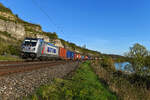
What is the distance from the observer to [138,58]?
499 inches

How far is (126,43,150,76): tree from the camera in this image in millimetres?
12496

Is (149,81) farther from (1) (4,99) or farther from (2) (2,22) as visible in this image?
(2) (2,22)

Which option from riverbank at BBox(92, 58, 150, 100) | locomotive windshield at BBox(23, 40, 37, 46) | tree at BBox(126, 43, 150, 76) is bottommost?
riverbank at BBox(92, 58, 150, 100)

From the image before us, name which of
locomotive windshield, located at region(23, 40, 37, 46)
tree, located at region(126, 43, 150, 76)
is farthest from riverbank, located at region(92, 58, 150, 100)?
locomotive windshield, located at region(23, 40, 37, 46)

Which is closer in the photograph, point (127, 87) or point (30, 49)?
point (127, 87)

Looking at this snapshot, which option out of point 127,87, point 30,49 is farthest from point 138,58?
point 30,49

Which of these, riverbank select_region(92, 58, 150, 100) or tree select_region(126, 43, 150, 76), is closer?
riverbank select_region(92, 58, 150, 100)

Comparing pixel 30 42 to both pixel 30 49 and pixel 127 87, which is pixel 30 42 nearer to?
pixel 30 49

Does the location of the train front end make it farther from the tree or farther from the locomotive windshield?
the tree

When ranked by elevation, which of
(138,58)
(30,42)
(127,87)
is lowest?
(127,87)

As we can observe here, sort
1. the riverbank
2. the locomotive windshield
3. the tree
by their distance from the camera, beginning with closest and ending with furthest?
1. the riverbank
2. the tree
3. the locomotive windshield

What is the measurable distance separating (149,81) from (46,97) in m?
10.8

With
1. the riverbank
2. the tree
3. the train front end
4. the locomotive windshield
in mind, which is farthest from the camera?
the locomotive windshield

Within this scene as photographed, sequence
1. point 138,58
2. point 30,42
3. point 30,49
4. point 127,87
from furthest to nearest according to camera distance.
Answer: point 30,42 → point 30,49 → point 138,58 → point 127,87
